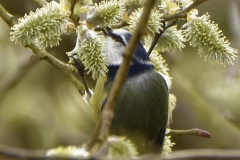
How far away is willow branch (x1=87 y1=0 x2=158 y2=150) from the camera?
72cm

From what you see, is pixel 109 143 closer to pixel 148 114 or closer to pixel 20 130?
pixel 148 114

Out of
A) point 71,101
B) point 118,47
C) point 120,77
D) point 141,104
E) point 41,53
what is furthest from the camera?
point 71,101

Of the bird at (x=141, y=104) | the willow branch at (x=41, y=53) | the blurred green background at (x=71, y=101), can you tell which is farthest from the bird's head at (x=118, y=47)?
the blurred green background at (x=71, y=101)

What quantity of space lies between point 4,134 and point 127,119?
204cm

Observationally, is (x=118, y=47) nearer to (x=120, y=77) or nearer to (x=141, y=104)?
(x=141, y=104)

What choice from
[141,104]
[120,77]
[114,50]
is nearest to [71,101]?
[114,50]

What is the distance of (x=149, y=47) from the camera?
1631 mm

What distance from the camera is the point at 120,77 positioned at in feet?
2.43

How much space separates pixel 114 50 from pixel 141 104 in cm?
26

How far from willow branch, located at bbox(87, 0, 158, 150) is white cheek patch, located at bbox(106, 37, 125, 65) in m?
0.92

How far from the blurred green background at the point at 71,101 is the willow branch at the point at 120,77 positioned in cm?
162

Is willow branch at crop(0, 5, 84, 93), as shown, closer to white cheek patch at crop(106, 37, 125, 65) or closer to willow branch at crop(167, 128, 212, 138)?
white cheek patch at crop(106, 37, 125, 65)

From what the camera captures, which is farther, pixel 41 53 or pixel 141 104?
pixel 141 104

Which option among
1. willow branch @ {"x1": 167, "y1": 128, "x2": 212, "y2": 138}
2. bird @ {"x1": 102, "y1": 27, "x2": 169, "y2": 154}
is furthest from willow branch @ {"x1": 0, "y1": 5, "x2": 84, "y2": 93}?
willow branch @ {"x1": 167, "y1": 128, "x2": 212, "y2": 138}
